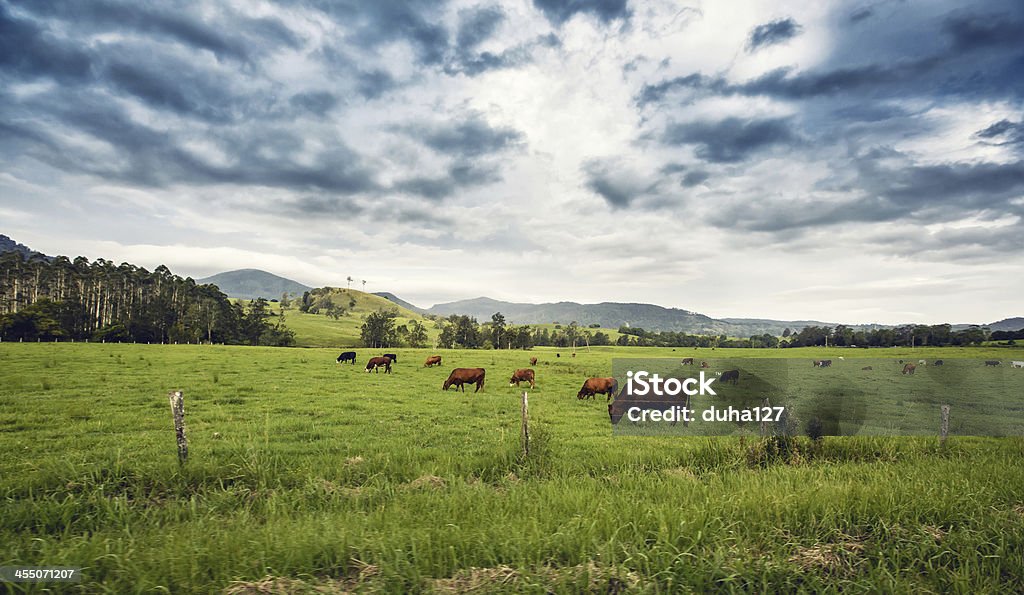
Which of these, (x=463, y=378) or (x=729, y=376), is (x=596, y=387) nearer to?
(x=463, y=378)

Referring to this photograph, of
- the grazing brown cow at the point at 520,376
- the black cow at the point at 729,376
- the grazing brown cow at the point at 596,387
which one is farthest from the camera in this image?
the black cow at the point at 729,376

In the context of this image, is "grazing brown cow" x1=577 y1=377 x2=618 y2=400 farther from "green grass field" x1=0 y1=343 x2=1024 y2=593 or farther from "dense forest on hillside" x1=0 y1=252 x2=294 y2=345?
"dense forest on hillside" x1=0 y1=252 x2=294 y2=345

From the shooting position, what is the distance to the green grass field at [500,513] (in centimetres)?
432

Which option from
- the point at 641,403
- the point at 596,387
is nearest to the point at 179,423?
the point at 641,403

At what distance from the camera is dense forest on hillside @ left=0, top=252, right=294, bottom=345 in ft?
279

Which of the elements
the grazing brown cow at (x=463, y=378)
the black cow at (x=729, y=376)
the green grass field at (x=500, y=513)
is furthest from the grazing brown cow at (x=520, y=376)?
the green grass field at (x=500, y=513)

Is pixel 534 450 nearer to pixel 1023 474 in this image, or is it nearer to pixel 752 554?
pixel 752 554

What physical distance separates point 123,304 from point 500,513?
13496cm

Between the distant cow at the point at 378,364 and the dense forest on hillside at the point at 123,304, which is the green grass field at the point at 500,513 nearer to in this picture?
the distant cow at the point at 378,364

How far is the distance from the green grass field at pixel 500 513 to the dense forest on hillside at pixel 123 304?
310 ft

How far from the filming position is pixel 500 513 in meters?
5.81

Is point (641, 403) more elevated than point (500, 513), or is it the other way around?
point (500, 513)

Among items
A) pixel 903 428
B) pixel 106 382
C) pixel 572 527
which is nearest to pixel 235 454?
pixel 572 527

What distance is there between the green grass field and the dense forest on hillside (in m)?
94.5
